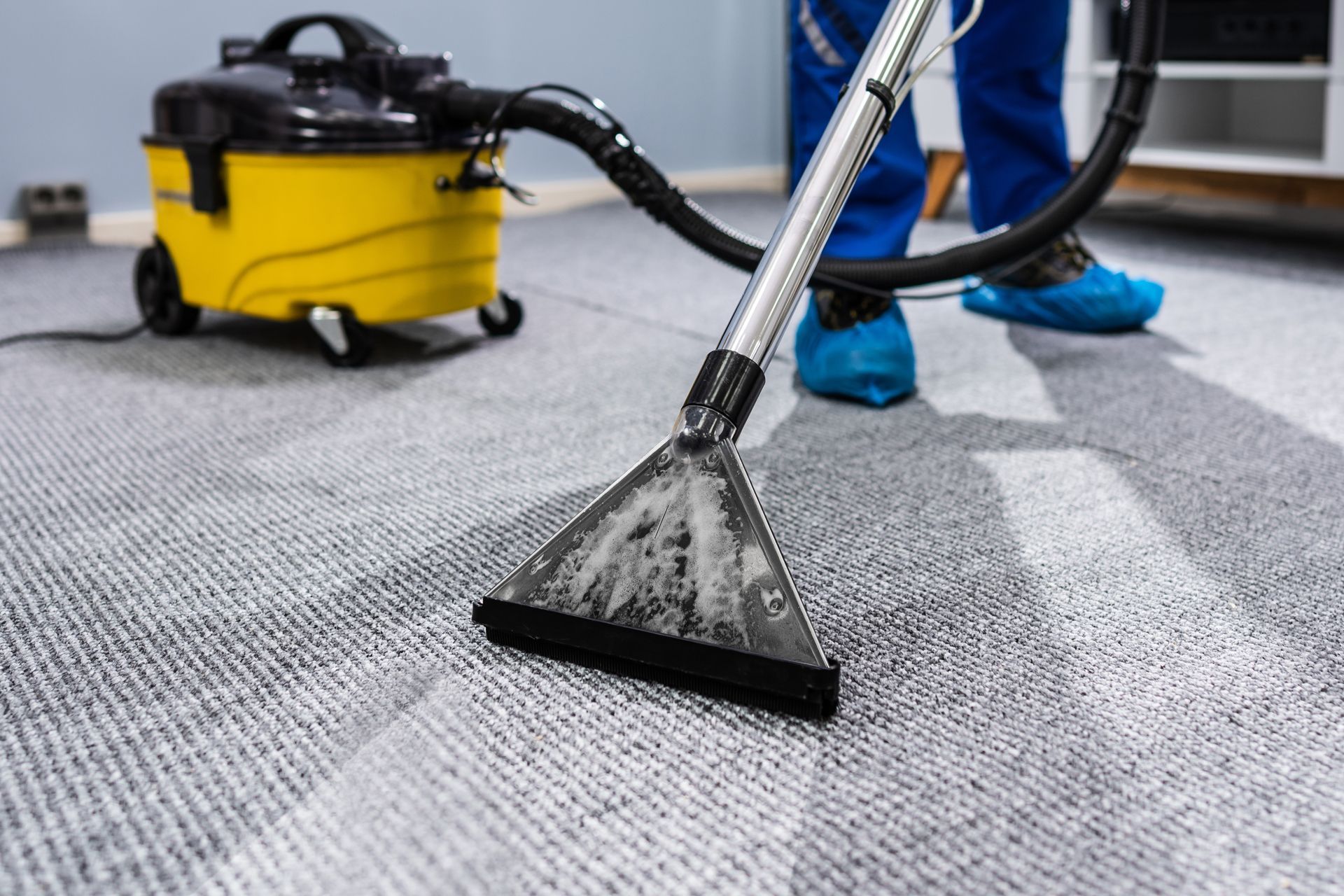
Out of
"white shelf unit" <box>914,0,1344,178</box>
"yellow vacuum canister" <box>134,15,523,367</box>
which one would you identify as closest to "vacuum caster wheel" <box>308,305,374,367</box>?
"yellow vacuum canister" <box>134,15,523,367</box>

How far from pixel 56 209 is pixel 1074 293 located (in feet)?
5.61

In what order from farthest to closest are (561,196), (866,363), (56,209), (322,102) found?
1. (561,196)
2. (56,209)
3. (322,102)
4. (866,363)

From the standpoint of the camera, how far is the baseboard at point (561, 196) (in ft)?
6.80

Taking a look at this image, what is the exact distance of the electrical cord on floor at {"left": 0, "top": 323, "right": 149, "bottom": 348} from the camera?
1.31 metres

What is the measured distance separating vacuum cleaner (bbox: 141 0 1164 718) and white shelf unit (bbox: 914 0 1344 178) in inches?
27.5

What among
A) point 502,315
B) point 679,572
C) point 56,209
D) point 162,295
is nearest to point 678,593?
point 679,572

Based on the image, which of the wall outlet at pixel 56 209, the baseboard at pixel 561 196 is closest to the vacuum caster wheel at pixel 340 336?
the baseboard at pixel 561 196

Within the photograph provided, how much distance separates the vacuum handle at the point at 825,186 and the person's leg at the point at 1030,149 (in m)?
0.62

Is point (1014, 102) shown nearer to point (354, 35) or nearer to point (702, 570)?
point (354, 35)

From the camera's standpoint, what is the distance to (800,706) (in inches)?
20.9

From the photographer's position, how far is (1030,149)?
1.32 metres

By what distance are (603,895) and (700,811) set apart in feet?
0.21

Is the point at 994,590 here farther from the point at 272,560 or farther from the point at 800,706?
the point at 272,560

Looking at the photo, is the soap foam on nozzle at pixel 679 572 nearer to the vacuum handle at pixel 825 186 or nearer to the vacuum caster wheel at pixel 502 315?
the vacuum handle at pixel 825 186
